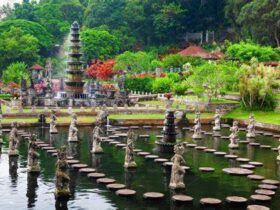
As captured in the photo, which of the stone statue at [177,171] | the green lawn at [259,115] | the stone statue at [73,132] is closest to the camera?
the stone statue at [177,171]

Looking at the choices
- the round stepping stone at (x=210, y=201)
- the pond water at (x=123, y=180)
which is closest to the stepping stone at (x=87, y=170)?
the pond water at (x=123, y=180)

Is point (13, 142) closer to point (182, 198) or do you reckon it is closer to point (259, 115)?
point (182, 198)

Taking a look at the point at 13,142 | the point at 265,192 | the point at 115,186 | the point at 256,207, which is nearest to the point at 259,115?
the point at 13,142

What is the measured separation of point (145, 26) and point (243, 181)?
91757mm

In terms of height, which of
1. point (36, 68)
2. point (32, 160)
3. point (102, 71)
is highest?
point (36, 68)

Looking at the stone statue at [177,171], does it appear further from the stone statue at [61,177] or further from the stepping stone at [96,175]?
the stone statue at [61,177]

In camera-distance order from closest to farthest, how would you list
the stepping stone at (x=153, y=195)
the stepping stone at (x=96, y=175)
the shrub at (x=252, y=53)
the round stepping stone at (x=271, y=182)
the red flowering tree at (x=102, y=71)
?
the stepping stone at (x=153, y=195)
the round stepping stone at (x=271, y=182)
the stepping stone at (x=96, y=175)
the shrub at (x=252, y=53)
the red flowering tree at (x=102, y=71)

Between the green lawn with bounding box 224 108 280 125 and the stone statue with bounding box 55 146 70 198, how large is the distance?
3114cm

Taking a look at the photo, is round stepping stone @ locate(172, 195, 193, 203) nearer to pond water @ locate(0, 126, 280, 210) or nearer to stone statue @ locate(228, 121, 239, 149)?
pond water @ locate(0, 126, 280, 210)

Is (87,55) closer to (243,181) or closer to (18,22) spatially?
(18,22)

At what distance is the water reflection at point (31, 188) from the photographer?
2487 cm

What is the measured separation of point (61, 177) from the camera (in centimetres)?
2525

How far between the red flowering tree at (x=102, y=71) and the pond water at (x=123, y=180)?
52420 millimetres

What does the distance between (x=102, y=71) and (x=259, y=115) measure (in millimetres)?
40943
